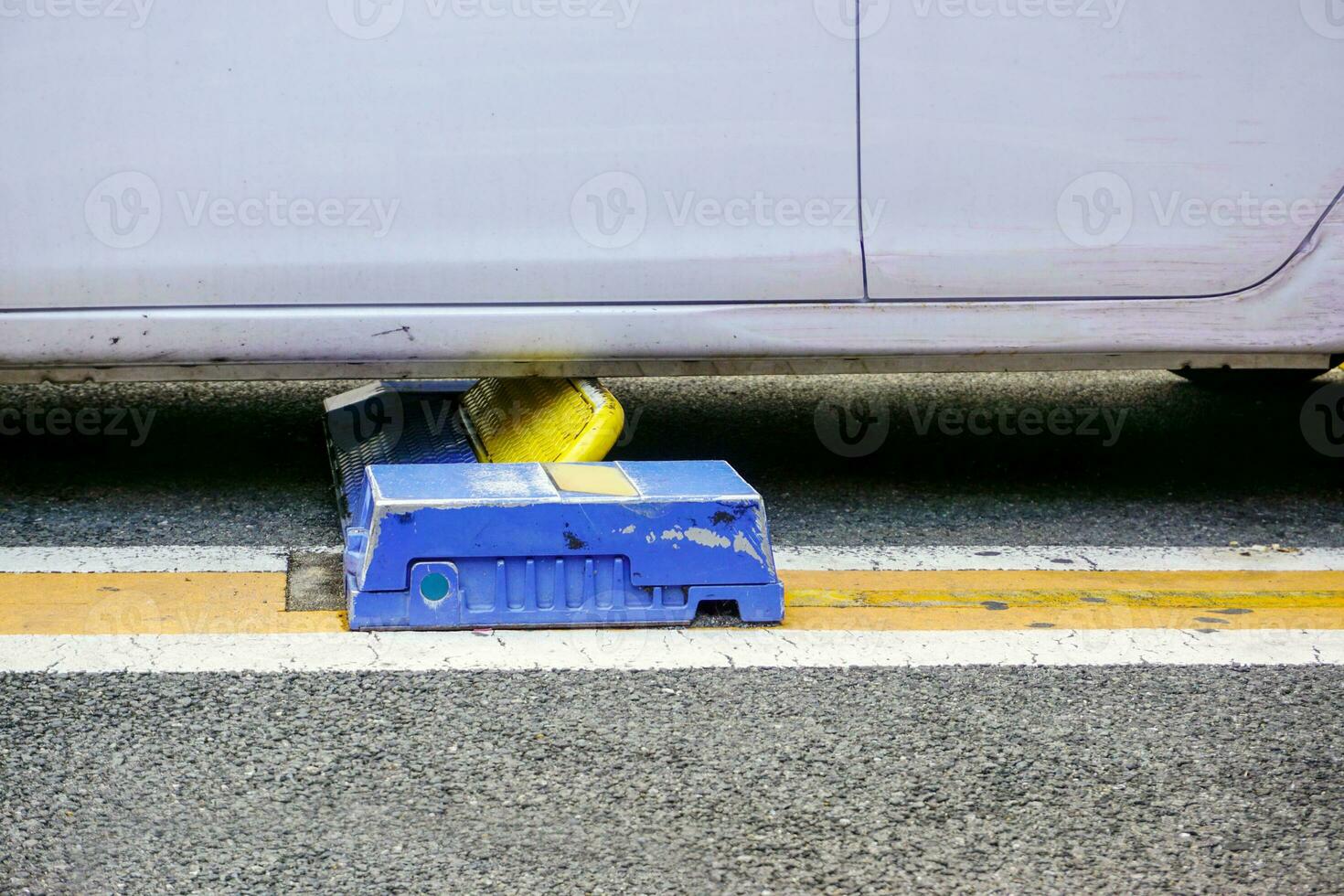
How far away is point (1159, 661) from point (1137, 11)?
138 centimetres

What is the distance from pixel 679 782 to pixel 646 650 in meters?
0.50

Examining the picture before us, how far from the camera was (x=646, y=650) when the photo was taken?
2.64 meters

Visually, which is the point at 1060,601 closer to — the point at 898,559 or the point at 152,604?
the point at 898,559

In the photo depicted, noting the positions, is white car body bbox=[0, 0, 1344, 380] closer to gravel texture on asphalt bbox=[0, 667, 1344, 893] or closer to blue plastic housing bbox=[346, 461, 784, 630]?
blue plastic housing bbox=[346, 461, 784, 630]

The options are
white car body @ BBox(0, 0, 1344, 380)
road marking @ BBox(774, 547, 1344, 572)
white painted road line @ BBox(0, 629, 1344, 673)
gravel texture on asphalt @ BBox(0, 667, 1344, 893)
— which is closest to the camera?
gravel texture on asphalt @ BBox(0, 667, 1344, 893)

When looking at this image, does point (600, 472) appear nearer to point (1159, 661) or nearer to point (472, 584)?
point (472, 584)

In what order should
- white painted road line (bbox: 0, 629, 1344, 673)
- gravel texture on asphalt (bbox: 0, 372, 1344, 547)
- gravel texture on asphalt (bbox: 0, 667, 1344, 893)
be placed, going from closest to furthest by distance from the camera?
gravel texture on asphalt (bbox: 0, 667, 1344, 893)
white painted road line (bbox: 0, 629, 1344, 673)
gravel texture on asphalt (bbox: 0, 372, 1344, 547)

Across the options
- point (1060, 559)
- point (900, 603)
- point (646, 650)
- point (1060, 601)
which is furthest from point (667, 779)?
point (1060, 559)

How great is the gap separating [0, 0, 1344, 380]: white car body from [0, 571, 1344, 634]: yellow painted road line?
515 millimetres

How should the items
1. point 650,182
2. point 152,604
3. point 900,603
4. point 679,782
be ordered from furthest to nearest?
1. point 650,182
2. point 900,603
3. point 152,604
4. point 679,782

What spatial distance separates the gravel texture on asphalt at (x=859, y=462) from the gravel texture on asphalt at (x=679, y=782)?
892 mm

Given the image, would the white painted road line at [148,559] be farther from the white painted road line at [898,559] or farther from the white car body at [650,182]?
the white car body at [650,182]

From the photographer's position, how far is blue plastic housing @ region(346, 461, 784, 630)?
2.65m

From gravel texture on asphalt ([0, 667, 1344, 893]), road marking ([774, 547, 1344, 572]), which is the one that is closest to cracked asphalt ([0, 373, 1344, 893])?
gravel texture on asphalt ([0, 667, 1344, 893])
